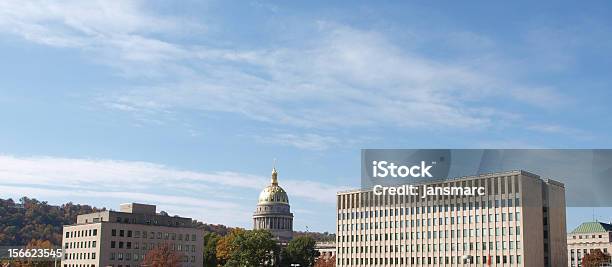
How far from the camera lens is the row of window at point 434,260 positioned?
147238 millimetres

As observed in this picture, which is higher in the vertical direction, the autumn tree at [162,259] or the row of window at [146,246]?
the row of window at [146,246]

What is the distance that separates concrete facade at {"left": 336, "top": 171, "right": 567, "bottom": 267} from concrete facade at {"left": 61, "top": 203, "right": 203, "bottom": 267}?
4370cm

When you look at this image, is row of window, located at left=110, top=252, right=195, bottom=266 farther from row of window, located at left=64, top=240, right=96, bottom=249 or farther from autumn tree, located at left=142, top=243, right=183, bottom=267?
autumn tree, located at left=142, top=243, right=183, bottom=267

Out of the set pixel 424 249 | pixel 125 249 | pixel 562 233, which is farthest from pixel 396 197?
pixel 125 249

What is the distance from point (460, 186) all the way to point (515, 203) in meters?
14.9

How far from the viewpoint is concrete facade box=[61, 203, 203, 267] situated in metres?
166

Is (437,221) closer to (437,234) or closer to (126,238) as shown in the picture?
(437,234)

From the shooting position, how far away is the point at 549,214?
15400 centimetres

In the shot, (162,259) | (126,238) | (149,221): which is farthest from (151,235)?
(162,259)

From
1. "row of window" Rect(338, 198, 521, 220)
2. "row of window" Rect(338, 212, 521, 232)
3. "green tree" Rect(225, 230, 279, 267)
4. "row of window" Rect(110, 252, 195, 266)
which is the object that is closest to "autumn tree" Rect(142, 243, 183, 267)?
"row of window" Rect(110, 252, 195, 266)

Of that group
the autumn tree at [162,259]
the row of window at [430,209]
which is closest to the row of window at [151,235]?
the autumn tree at [162,259]

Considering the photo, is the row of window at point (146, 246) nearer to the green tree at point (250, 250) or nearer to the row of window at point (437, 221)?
the green tree at point (250, 250)

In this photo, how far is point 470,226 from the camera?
513ft

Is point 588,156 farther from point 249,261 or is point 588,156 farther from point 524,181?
point 249,261
